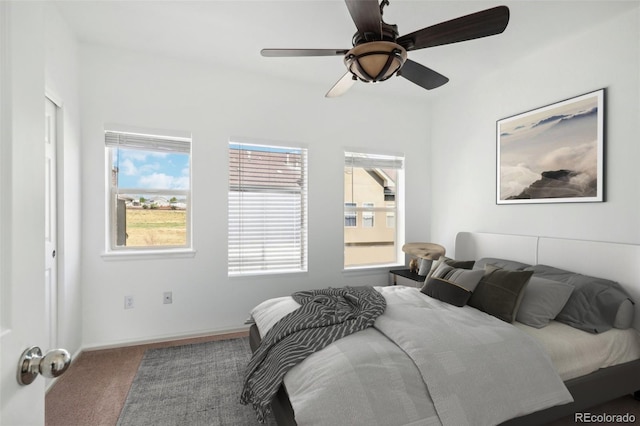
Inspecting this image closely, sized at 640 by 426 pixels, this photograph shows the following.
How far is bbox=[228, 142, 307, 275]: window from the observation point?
3.52 meters

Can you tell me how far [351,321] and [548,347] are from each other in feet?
3.89

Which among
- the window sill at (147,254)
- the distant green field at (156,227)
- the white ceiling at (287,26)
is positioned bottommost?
the window sill at (147,254)

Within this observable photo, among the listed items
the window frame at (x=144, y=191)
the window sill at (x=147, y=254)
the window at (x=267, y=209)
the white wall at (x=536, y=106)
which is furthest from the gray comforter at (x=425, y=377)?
the window frame at (x=144, y=191)

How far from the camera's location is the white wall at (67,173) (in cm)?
241

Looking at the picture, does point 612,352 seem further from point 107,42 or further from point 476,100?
point 107,42

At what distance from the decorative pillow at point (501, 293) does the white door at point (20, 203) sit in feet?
7.91

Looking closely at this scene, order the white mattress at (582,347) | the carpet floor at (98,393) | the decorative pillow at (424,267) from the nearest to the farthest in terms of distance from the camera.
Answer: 1. the white mattress at (582,347)
2. the carpet floor at (98,393)
3. the decorative pillow at (424,267)

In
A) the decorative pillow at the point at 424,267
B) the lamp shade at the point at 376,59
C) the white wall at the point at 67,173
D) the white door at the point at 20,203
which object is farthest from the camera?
the decorative pillow at the point at 424,267

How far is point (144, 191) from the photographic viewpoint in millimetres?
3211

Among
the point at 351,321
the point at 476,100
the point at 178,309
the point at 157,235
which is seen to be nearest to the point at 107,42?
the point at 157,235

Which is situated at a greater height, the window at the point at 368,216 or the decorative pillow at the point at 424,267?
the window at the point at 368,216

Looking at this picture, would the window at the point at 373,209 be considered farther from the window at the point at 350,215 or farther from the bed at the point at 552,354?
the bed at the point at 552,354

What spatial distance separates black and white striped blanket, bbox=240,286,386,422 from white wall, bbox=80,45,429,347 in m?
1.48

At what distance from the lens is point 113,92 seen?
302cm
